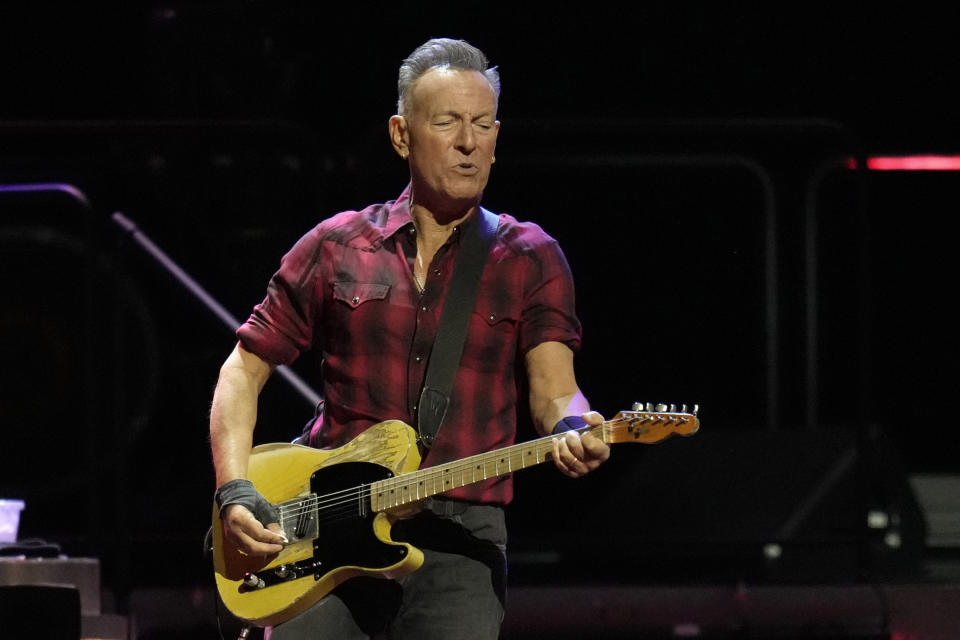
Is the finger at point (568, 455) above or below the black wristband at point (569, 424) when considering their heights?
below

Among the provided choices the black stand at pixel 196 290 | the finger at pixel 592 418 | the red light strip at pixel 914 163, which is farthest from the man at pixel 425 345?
the red light strip at pixel 914 163

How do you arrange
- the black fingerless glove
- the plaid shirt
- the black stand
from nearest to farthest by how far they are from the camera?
the black fingerless glove, the plaid shirt, the black stand

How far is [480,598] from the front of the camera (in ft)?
10.2

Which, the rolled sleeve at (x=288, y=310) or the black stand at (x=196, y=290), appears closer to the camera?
the rolled sleeve at (x=288, y=310)

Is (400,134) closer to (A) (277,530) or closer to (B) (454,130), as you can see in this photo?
(B) (454,130)

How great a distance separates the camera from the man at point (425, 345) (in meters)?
3.11

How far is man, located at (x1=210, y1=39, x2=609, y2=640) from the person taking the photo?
311cm

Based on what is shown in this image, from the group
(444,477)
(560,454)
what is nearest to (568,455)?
(560,454)

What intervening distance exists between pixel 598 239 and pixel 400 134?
11.7 feet

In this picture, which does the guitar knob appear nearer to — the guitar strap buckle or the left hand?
the guitar strap buckle

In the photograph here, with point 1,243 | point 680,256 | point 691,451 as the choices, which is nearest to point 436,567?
point 691,451

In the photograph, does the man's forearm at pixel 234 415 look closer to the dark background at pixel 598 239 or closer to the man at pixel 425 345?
the man at pixel 425 345

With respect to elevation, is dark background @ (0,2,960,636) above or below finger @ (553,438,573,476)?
above

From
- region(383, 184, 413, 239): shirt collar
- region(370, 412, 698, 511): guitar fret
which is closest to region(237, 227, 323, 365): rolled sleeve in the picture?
region(383, 184, 413, 239): shirt collar
